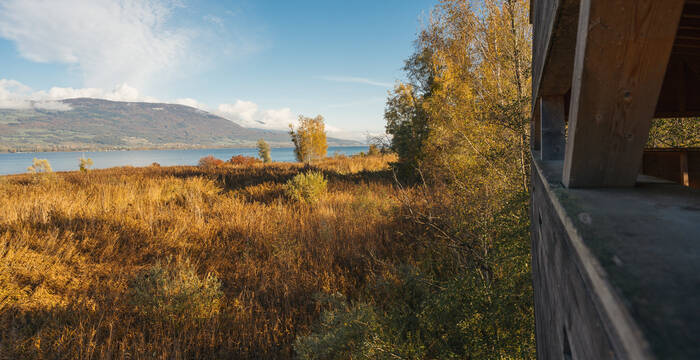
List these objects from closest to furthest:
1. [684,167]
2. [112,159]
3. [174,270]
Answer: [684,167] → [174,270] → [112,159]

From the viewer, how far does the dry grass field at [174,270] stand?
3.02 metres

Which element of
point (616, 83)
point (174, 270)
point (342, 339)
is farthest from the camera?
point (174, 270)

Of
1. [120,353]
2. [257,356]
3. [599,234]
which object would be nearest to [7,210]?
[120,353]

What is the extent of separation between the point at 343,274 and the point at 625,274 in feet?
14.2

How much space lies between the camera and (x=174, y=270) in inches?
163

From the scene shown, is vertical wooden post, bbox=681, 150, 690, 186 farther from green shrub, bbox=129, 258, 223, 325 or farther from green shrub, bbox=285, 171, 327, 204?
green shrub, bbox=285, 171, 327, 204

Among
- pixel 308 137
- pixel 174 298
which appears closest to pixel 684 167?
pixel 174 298

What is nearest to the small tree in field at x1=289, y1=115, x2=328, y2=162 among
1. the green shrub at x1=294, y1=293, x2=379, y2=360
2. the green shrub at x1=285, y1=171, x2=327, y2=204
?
the green shrub at x1=285, y1=171, x2=327, y2=204

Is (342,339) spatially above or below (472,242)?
below

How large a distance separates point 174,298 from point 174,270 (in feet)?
2.41

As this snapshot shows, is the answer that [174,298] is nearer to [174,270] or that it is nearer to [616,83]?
[174,270]

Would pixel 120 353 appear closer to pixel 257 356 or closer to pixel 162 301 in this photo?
pixel 162 301

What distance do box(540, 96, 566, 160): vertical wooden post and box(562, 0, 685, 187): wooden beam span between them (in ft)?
3.38

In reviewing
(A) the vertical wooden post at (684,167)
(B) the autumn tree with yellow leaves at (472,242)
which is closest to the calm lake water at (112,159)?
(B) the autumn tree with yellow leaves at (472,242)
